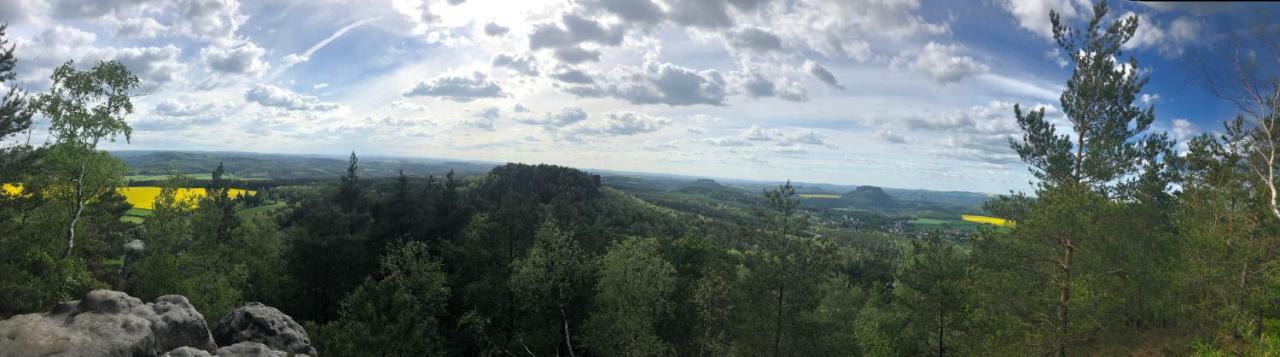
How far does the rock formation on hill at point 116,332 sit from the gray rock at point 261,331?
98 millimetres

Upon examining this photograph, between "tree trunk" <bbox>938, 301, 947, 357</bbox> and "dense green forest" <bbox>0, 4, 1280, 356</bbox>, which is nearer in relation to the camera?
"dense green forest" <bbox>0, 4, 1280, 356</bbox>

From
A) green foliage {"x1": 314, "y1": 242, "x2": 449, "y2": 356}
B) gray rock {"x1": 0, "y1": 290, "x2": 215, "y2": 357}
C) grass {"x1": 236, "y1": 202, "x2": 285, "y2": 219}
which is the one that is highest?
gray rock {"x1": 0, "y1": 290, "x2": 215, "y2": 357}

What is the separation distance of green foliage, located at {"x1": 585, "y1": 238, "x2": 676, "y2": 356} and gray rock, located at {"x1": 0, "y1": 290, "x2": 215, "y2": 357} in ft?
77.6

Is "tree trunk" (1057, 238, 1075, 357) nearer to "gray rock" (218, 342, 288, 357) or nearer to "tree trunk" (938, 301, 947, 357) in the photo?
"tree trunk" (938, 301, 947, 357)

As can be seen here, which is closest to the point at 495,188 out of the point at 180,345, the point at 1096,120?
the point at 180,345

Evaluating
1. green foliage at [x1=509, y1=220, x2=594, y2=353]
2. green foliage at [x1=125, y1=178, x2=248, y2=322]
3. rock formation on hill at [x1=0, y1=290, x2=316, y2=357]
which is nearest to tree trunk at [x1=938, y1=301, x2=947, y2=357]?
green foliage at [x1=509, y1=220, x2=594, y2=353]

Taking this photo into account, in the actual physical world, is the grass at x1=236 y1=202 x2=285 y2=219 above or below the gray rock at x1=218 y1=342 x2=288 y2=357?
below

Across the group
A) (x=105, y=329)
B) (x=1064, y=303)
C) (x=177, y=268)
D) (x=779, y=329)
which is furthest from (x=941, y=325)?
(x=177, y=268)

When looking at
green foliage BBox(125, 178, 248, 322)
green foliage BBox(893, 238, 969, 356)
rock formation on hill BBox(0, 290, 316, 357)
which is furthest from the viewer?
green foliage BBox(125, 178, 248, 322)

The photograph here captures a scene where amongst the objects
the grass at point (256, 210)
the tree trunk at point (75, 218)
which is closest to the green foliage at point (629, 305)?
the tree trunk at point (75, 218)

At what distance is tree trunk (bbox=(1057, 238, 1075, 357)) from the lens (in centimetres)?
2411

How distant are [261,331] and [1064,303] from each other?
4416cm

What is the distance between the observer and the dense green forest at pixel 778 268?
25781 millimetres

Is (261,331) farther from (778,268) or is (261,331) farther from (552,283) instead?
(778,268)
